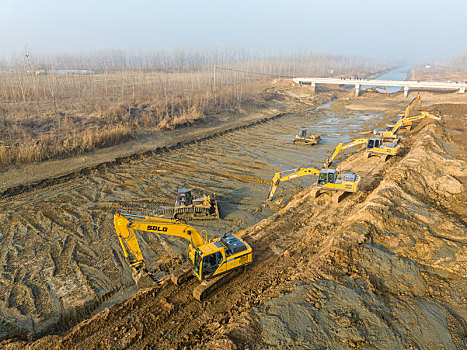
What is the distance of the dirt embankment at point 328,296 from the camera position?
8391 mm

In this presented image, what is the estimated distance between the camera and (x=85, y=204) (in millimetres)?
17875

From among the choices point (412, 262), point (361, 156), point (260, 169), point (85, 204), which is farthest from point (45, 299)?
point (361, 156)

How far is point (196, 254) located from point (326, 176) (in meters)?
9.86

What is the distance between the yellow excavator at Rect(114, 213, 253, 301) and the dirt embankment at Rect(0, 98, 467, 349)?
0.44m

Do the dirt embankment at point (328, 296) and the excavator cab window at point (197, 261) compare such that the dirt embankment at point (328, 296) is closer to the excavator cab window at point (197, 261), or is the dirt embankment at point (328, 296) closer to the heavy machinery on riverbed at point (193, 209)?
the excavator cab window at point (197, 261)

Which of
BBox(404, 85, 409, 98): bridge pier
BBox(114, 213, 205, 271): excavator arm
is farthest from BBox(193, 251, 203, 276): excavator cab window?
BBox(404, 85, 409, 98): bridge pier

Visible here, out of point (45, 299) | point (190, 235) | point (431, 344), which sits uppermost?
point (190, 235)

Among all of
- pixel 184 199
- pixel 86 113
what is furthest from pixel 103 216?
pixel 86 113

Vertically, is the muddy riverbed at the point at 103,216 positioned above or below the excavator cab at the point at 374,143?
below

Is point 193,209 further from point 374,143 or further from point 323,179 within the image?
point 374,143

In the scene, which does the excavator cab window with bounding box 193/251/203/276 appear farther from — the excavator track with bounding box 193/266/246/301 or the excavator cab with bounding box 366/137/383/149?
the excavator cab with bounding box 366/137/383/149

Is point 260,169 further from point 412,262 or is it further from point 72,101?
point 72,101

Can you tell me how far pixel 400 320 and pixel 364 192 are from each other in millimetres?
10792

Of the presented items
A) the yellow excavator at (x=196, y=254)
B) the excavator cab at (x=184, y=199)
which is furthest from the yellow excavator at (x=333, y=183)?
the yellow excavator at (x=196, y=254)
